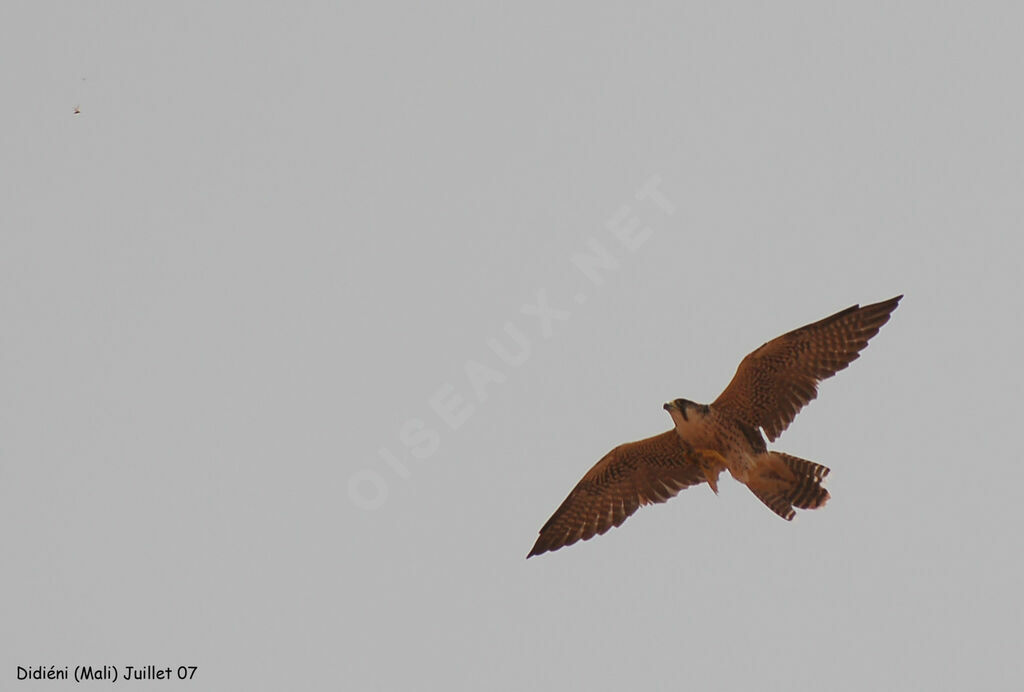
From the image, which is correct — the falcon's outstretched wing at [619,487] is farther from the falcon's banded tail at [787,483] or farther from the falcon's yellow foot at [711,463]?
the falcon's banded tail at [787,483]

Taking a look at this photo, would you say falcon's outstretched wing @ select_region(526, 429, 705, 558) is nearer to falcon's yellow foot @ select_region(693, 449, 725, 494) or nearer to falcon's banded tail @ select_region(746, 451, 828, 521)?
falcon's yellow foot @ select_region(693, 449, 725, 494)

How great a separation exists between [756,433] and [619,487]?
166 cm

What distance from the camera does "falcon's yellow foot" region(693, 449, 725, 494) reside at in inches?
589

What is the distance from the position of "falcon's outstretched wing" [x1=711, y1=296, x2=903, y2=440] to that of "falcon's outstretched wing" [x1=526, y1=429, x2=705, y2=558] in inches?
35.0

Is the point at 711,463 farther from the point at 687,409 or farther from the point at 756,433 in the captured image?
the point at 687,409

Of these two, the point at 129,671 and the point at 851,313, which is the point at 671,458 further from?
the point at 129,671

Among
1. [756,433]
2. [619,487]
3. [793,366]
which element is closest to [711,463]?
[756,433]

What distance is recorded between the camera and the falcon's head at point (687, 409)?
1456 centimetres

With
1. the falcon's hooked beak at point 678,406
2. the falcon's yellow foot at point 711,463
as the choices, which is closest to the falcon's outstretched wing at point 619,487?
the falcon's yellow foot at point 711,463

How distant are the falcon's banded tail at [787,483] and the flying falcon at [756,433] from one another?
10mm

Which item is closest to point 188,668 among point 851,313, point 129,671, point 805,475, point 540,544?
point 129,671

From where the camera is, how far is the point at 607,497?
1555 centimetres

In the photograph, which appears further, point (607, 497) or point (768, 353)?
point (607, 497)

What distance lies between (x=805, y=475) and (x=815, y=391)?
86cm
